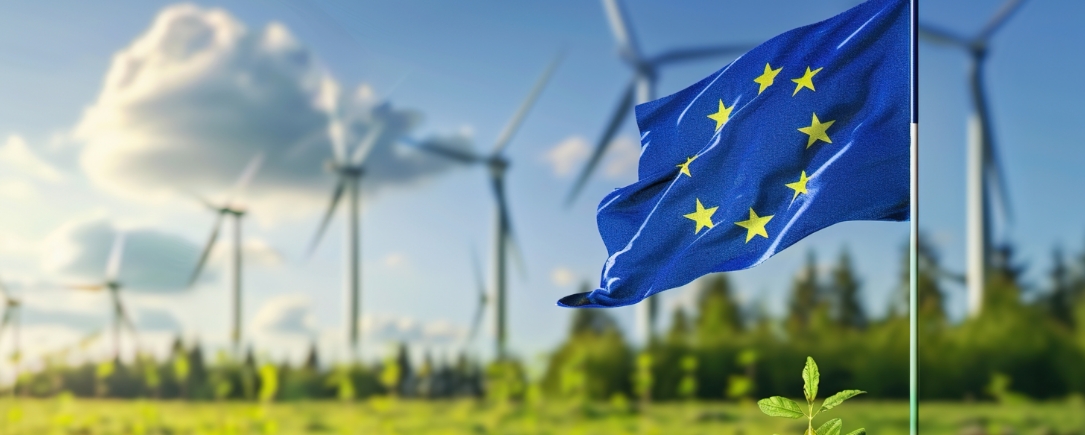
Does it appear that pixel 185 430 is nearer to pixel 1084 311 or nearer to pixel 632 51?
pixel 632 51

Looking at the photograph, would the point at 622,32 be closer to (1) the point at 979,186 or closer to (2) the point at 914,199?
(1) the point at 979,186

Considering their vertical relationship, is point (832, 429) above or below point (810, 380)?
below

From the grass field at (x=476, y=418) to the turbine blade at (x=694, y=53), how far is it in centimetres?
826

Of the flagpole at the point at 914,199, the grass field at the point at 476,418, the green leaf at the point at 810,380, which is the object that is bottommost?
the grass field at the point at 476,418

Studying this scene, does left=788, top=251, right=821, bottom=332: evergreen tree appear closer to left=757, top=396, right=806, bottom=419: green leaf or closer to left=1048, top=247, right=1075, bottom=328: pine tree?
left=1048, top=247, right=1075, bottom=328: pine tree

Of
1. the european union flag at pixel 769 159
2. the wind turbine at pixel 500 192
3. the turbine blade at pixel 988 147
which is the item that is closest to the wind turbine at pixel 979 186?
the turbine blade at pixel 988 147

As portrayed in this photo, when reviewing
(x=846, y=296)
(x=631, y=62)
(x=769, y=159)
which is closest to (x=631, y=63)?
(x=631, y=62)

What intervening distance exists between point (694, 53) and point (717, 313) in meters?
6.24

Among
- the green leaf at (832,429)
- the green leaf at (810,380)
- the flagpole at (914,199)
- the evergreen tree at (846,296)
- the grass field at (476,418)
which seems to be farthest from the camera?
the evergreen tree at (846,296)

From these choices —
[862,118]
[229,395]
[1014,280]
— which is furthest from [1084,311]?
[862,118]

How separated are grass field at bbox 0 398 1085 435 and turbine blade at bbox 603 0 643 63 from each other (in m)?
8.62

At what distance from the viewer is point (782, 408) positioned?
464 cm

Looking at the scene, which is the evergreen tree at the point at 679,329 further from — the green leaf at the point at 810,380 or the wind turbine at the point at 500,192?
the green leaf at the point at 810,380

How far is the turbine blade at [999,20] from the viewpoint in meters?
28.0
